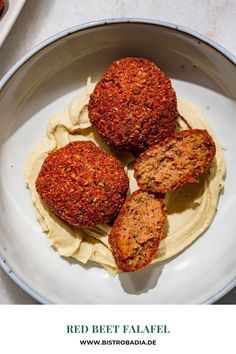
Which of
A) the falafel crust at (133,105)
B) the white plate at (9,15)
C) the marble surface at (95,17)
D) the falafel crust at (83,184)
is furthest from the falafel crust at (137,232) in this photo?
the white plate at (9,15)

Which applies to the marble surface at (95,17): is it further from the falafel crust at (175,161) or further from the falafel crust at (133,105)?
the falafel crust at (175,161)

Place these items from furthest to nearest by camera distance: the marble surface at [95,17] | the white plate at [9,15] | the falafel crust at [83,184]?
1. the marble surface at [95,17]
2. the white plate at [9,15]
3. the falafel crust at [83,184]

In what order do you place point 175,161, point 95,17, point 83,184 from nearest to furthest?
1. point 83,184
2. point 175,161
3. point 95,17

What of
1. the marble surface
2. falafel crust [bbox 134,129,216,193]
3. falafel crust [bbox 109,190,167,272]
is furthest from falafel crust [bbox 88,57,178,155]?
the marble surface

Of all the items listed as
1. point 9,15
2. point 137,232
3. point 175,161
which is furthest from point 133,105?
point 9,15

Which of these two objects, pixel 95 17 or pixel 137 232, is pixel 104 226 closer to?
pixel 137 232

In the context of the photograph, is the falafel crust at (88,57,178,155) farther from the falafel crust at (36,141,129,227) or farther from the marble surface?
the marble surface

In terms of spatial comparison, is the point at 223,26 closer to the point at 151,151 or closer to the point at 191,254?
the point at 151,151

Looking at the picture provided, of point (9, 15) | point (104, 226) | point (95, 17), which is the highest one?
point (95, 17)
